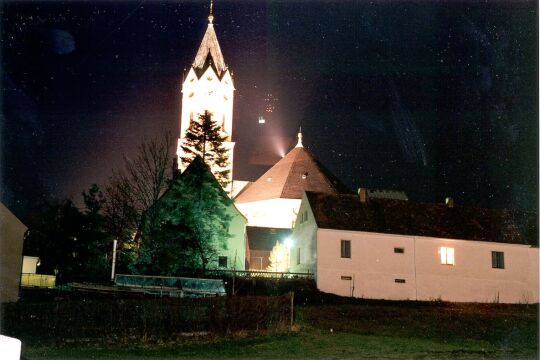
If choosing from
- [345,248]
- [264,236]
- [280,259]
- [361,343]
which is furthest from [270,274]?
[361,343]

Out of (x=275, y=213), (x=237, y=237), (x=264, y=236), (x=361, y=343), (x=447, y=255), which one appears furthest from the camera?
(x=275, y=213)

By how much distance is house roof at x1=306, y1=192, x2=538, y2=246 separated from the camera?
3828 cm

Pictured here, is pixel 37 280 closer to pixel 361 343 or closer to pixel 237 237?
pixel 237 237

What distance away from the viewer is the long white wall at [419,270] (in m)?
36.6

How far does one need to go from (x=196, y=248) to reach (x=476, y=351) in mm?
23500

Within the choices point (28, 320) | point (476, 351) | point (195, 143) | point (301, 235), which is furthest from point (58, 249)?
point (476, 351)

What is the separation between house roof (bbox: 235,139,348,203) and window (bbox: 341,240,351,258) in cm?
2036

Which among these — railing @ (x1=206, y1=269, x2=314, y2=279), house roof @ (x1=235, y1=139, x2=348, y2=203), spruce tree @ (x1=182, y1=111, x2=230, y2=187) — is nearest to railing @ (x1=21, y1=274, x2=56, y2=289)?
spruce tree @ (x1=182, y1=111, x2=230, y2=187)

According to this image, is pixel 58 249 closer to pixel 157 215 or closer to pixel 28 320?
pixel 157 215

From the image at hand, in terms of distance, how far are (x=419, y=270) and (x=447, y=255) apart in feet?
8.20

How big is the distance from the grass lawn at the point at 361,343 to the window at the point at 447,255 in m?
13.2

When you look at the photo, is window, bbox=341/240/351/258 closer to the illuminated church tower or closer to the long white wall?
the long white wall

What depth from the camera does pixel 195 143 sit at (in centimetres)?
4791

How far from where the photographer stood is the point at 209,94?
7306 cm
